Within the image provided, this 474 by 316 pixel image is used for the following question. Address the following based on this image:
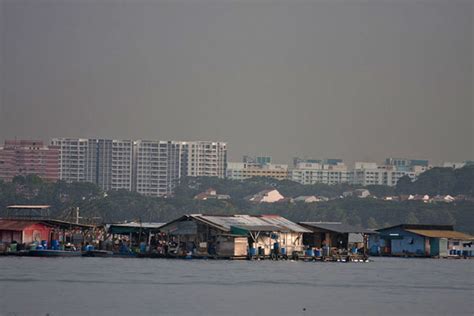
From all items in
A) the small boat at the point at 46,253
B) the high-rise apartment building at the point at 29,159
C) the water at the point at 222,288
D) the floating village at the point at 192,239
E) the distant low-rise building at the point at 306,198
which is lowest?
the water at the point at 222,288

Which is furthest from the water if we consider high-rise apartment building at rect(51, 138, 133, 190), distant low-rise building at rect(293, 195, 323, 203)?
high-rise apartment building at rect(51, 138, 133, 190)

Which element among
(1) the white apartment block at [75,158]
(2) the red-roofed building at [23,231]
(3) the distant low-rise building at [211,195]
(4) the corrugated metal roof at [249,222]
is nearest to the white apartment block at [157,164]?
(1) the white apartment block at [75,158]

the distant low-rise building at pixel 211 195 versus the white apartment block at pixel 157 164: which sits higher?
the white apartment block at pixel 157 164

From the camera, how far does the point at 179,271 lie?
3997 centimetres

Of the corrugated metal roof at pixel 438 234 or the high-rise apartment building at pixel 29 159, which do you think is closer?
the corrugated metal roof at pixel 438 234

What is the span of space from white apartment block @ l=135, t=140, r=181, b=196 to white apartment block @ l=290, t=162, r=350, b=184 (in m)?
14.5

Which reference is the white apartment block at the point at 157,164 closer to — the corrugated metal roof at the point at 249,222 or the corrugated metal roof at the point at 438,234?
the corrugated metal roof at the point at 438,234

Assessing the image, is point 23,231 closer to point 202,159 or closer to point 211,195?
point 211,195

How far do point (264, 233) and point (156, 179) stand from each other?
4268 inches

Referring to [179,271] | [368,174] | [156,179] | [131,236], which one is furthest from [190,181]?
[179,271]

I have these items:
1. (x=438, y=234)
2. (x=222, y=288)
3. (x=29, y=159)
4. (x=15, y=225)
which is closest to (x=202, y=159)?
(x=29, y=159)

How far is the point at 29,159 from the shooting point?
484 ft

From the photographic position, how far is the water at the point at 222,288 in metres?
29.8

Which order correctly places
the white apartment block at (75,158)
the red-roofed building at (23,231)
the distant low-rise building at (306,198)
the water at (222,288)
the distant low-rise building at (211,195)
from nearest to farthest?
the water at (222,288) < the red-roofed building at (23,231) < the distant low-rise building at (211,195) < the distant low-rise building at (306,198) < the white apartment block at (75,158)
